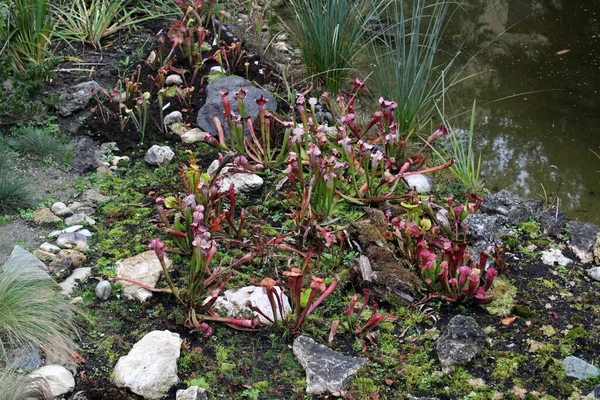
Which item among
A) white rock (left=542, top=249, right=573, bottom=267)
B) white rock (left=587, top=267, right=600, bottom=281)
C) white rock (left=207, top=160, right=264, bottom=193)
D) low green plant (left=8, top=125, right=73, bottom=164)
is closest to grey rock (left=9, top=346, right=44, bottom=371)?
white rock (left=207, top=160, right=264, bottom=193)

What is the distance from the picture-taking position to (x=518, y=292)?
12.5 feet

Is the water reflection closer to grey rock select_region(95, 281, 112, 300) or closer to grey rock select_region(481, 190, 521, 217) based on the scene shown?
grey rock select_region(481, 190, 521, 217)

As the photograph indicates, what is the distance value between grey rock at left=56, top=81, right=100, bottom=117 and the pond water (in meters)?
3.21

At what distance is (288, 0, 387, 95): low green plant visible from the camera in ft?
18.1

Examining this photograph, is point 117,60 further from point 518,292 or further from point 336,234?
point 518,292

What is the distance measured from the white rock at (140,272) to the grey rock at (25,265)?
1.36 feet

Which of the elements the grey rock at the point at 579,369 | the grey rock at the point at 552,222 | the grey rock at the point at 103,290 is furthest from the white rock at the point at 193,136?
the grey rock at the point at 579,369

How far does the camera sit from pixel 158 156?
4773 millimetres

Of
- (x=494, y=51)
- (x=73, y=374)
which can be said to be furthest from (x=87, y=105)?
(x=494, y=51)

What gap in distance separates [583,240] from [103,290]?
3003 mm

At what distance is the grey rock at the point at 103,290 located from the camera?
3.58m

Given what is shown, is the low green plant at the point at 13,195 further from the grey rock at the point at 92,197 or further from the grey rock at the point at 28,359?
the grey rock at the point at 28,359

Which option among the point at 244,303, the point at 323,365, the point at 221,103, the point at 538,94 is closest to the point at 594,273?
the point at 323,365

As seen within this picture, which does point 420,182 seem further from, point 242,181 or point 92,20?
point 92,20
